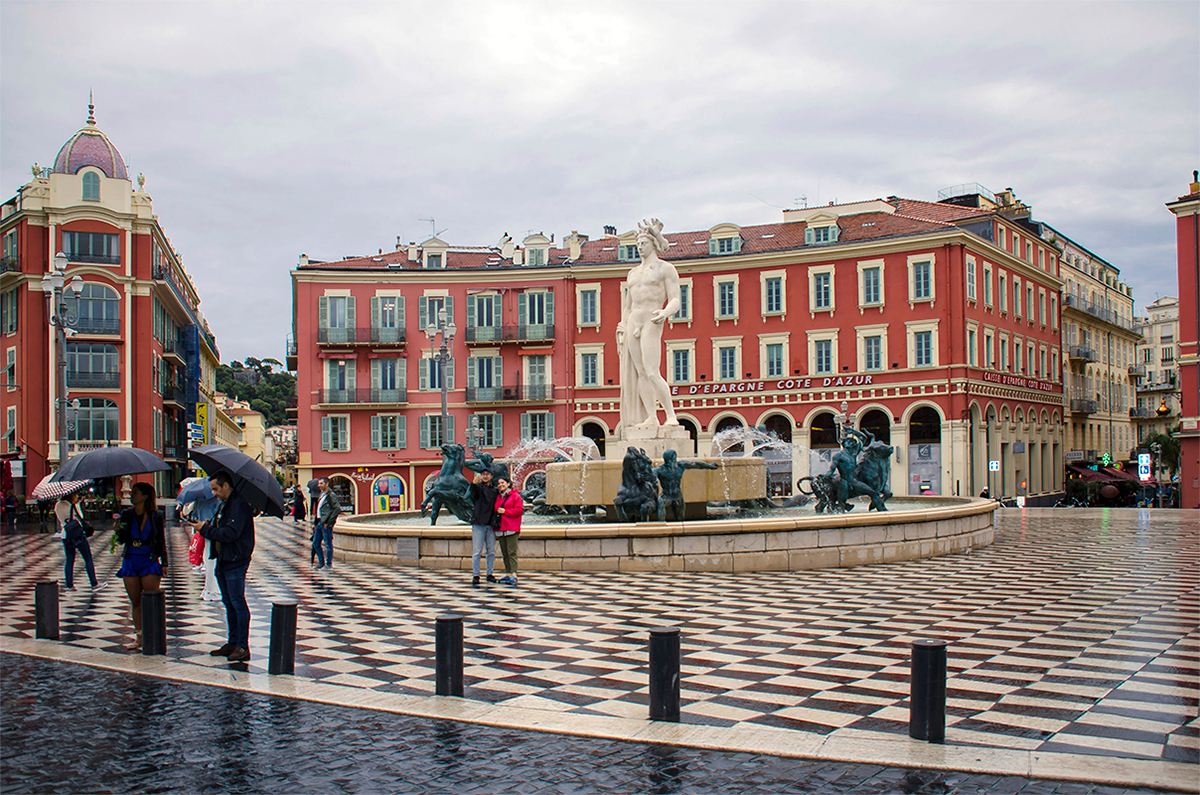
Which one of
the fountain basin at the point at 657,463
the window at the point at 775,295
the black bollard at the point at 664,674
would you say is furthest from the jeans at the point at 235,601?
the window at the point at 775,295

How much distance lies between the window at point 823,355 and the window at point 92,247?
31.7 m

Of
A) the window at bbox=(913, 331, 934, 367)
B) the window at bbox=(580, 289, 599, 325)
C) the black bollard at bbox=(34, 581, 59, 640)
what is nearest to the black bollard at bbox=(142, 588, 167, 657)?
the black bollard at bbox=(34, 581, 59, 640)

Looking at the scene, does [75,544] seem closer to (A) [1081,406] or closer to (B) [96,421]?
(B) [96,421]

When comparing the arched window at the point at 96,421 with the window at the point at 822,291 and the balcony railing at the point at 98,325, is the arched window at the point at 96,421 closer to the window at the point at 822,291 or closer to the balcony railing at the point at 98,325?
the balcony railing at the point at 98,325

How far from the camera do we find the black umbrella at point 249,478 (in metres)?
7.78

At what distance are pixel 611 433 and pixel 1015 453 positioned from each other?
19143 millimetres

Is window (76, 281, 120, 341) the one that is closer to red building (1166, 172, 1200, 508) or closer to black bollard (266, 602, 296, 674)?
black bollard (266, 602, 296, 674)

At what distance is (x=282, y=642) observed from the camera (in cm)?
746

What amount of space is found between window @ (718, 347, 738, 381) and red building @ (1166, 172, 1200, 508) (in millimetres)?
18165

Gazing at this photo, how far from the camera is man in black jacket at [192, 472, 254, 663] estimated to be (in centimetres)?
773

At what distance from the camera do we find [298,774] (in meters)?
5.07

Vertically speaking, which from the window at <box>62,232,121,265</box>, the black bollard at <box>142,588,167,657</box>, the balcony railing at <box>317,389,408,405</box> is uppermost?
the window at <box>62,232,121,265</box>

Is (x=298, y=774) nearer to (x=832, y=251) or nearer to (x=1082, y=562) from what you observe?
(x=1082, y=562)

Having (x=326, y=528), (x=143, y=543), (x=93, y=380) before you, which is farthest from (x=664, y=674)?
(x=93, y=380)
